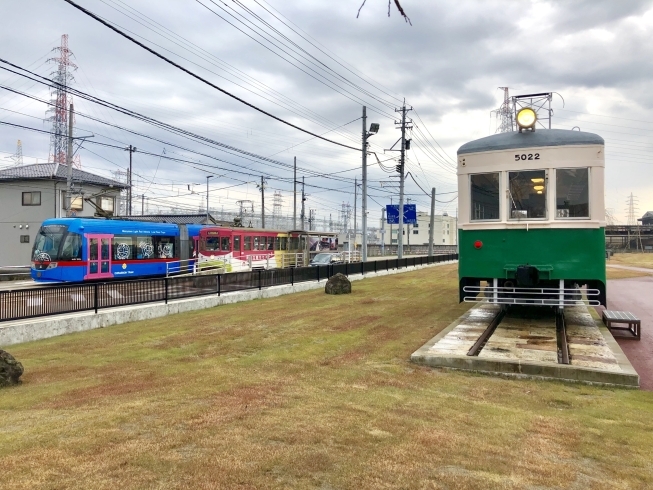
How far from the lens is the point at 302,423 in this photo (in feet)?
15.8

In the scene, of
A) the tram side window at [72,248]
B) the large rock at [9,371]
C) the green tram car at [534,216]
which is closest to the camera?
the large rock at [9,371]

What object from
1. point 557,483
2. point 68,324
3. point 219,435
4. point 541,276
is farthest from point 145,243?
point 557,483

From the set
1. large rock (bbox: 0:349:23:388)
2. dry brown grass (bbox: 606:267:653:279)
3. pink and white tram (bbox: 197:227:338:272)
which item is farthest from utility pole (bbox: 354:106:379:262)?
large rock (bbox: 0:349:23:388)

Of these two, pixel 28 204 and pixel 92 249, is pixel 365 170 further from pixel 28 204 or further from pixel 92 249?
pixel 28 204

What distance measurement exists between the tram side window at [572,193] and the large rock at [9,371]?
32.4ft

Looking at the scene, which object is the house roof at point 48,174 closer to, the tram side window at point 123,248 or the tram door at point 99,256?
the tram side window at point 123,248

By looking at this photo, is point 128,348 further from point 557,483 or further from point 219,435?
point 557,483

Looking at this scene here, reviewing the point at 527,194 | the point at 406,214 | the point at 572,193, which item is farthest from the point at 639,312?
the point at 406,214

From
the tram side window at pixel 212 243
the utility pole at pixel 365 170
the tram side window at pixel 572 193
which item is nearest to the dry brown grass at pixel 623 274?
the utility pole at pixel 365 170

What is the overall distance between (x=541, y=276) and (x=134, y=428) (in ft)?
26.7

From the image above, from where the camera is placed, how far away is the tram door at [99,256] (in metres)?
20.3

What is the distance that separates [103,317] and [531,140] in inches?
429

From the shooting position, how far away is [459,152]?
425 inches

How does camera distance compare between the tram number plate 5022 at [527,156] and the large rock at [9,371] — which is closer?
the large rock at [9,371]
